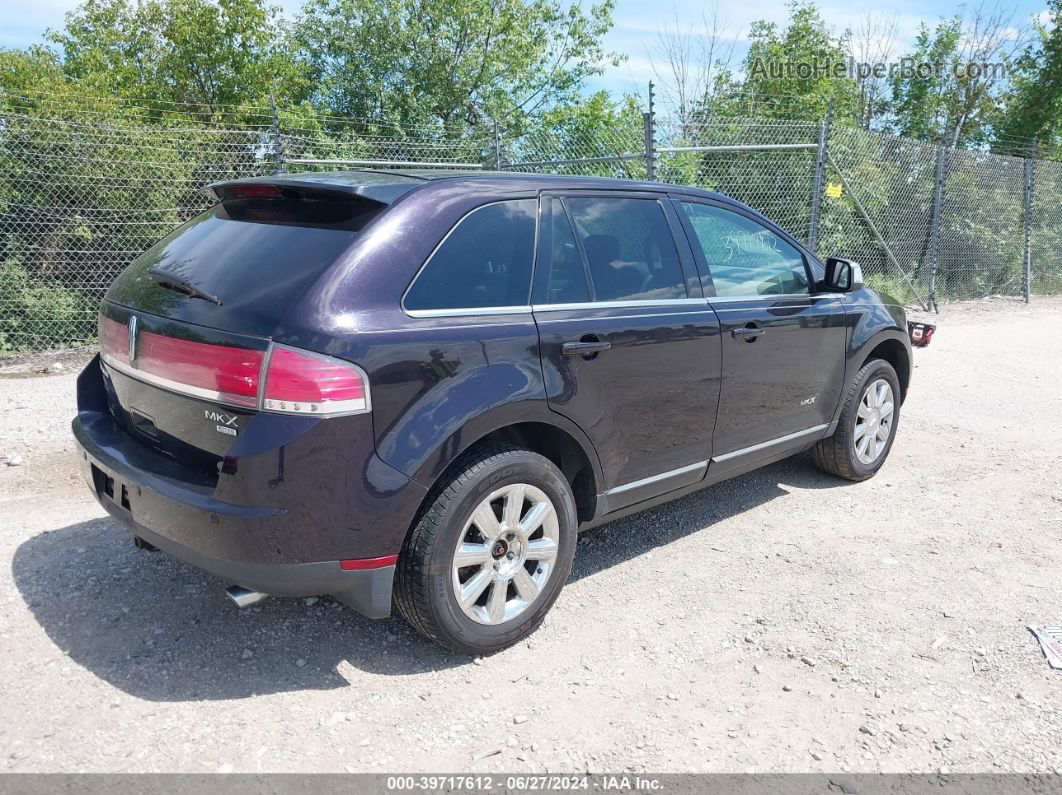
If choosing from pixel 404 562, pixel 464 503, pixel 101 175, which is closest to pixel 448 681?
pixel 404 562

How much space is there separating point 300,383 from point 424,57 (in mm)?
18518

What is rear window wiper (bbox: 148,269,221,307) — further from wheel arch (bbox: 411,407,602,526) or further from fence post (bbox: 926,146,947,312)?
fence post (bbox: 926,146,947,312)

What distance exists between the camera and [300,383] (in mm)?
2486

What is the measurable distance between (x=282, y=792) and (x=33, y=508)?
110 inches

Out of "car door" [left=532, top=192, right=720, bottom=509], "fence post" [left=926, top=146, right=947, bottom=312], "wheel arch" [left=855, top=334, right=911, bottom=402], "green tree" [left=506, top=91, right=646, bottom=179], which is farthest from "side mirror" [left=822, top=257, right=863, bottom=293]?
"fence post" [left=926, top=146, right=947, bottom=312]

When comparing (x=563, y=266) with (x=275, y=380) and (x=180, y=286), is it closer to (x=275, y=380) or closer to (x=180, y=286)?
(x=275, y=380)

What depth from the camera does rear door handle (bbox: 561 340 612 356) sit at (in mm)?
3127

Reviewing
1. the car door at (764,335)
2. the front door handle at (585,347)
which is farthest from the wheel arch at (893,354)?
the front door handle at (585,347)

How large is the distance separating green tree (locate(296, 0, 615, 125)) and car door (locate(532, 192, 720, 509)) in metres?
16.1

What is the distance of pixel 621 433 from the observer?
134 inches

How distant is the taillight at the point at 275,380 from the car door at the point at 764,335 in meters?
1.97

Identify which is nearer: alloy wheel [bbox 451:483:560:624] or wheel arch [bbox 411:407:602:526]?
wheel arch [bbox 411:407:602:526]

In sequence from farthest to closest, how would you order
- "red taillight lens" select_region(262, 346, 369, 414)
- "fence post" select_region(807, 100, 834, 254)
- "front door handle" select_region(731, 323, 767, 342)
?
"fence post" select_region(807, 100, 834, 254)
"front door handle" select_region(731, 323, 767, 342)
"red taillight lens" select_region(262, 346, 369, 414)

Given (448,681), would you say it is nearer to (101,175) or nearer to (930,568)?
(930,568)
